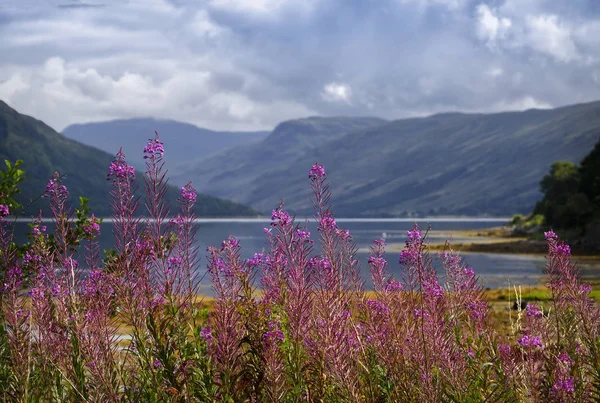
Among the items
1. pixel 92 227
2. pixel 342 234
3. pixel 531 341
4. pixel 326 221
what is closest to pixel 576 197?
pixel 92 227

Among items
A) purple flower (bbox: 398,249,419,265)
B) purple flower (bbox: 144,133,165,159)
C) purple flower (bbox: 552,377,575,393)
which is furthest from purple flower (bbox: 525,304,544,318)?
purple flower (bbox: 144,133,165,159)

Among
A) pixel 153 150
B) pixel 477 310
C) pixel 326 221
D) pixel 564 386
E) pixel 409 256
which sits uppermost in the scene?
pixel 153 150

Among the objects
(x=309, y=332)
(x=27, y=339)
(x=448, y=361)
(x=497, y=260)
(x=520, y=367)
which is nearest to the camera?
(x=448, y=361)

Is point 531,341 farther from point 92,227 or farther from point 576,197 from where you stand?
point 576,197

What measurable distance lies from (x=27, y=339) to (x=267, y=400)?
2394 millimetres

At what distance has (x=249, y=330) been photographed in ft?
21.9

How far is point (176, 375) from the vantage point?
641 centimetres

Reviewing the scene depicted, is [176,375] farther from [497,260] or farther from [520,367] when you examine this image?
[497,260]

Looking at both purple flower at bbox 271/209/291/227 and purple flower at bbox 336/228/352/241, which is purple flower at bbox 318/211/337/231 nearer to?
purple flower at bbox 271/209/291/227

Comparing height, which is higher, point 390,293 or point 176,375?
point 390,293

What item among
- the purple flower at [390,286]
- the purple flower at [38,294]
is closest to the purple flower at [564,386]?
the purple flower at [390,286]

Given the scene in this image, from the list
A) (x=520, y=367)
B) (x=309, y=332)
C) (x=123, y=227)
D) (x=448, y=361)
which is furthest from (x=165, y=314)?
(x=520, y=367)

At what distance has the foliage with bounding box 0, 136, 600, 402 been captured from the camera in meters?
6.21

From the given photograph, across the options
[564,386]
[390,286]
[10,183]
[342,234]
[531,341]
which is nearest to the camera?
[564,386]
